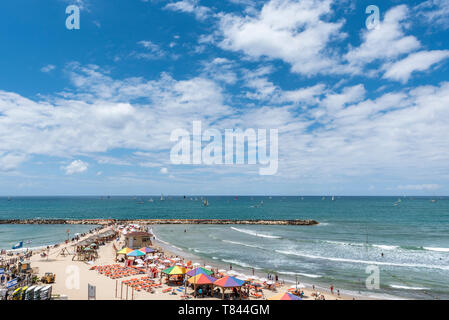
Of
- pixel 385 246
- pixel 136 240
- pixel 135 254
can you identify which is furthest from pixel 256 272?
pixel 385 246

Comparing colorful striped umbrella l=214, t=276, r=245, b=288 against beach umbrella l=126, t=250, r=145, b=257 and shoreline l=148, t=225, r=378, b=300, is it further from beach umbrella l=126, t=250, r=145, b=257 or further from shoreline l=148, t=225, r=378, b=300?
beach umbrella l=126, t=250, r=145, b=257

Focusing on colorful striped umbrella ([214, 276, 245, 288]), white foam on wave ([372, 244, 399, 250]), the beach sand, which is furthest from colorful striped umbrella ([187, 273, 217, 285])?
white foam on wave ([372, 244, 399, 250])

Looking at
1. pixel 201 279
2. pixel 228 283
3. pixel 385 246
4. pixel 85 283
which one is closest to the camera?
pixel 228 283

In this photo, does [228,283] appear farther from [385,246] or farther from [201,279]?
[385,246]

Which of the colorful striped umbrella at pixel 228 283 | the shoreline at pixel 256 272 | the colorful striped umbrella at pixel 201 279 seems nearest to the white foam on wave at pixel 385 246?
the shoreline at pixel 256 272

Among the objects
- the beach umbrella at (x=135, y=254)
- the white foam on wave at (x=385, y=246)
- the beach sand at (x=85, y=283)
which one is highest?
the beach umbrella at (x=135, y=254)

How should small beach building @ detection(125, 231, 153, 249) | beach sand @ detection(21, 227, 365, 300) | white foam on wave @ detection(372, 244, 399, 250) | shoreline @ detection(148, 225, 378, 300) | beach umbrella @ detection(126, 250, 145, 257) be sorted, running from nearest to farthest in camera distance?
beach sand @ detection(21, 227, 365, 300) < shoreline @ detection(148, 225, 378, 300) < beach umbrella @ detection(126, 250, 145, 257) < small beach building @ detection(125, 231, 153, 249) < white foam on wave @ detection(372, 244, 399, 250)

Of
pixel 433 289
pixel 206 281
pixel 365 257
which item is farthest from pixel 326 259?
pixel 206 281

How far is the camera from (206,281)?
21469 mm

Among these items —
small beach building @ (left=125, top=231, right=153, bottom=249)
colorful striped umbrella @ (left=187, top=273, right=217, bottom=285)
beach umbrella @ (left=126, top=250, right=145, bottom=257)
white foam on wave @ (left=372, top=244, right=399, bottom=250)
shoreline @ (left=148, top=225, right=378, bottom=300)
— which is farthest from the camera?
white foam on wave @ (left=372, top=244, right=399, bottom=250)

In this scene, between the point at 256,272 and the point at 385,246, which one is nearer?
the point at 256,272

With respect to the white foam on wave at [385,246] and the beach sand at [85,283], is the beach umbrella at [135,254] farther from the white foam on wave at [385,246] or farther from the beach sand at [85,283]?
the white foam on wave at [385,246]
